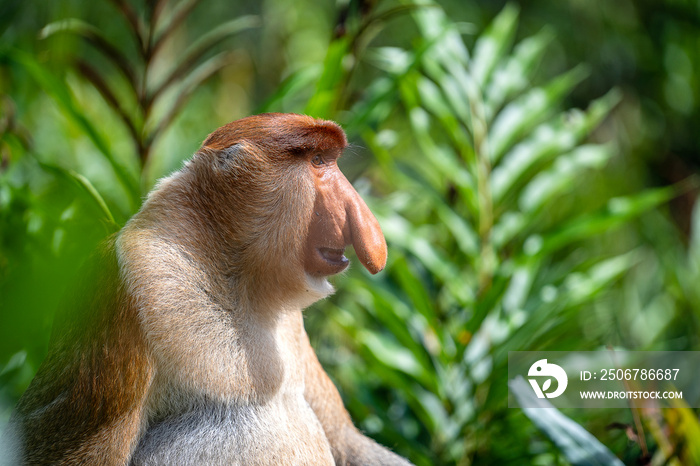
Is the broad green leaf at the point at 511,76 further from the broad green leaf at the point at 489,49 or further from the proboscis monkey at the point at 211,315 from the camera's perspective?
the proboscis monkey at the point at 211,315

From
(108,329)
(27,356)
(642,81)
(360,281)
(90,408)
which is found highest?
(108,329)

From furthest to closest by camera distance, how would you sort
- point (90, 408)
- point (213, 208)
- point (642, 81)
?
1. point (642, 81)
2. point (213, 208)
3. point (90, 408)

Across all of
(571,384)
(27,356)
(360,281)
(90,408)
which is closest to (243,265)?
(90,408)

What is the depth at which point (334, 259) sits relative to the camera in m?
1.66

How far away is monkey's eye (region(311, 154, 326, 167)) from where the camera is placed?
5.51 ft

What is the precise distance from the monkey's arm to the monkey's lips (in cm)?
31

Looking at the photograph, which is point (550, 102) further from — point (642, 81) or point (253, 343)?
point (642, 81)

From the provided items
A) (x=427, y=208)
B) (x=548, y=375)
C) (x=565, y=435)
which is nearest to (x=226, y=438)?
(x=565, y=435)

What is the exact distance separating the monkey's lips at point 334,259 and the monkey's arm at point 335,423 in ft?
1.01

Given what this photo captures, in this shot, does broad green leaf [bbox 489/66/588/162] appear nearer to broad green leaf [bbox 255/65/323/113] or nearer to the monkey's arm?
broad green leaf [bbox 255/65/323/113]

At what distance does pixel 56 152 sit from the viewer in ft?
10.8

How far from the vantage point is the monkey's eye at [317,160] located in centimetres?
168

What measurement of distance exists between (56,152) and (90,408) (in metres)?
2.25

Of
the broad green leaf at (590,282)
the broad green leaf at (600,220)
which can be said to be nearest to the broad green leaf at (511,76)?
the broad green leaf at (600,220)
